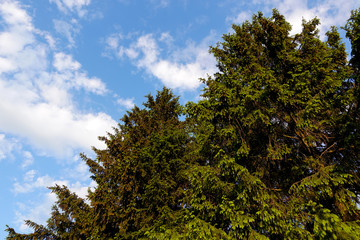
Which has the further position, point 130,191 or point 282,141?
point 130,191

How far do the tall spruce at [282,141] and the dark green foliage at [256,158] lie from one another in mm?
44

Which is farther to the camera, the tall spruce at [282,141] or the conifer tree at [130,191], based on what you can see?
the conifer tree at [130,191]

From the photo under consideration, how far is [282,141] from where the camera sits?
856cm

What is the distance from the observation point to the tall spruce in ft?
20.9

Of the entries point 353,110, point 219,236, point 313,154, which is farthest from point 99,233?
point 353,110

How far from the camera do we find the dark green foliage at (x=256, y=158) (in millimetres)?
6422

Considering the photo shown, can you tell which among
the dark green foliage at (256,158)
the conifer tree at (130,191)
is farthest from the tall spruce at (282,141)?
the conifer tree at (130,191)

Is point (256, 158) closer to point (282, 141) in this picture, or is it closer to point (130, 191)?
point (282, 141)

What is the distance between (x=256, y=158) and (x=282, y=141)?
1.42m

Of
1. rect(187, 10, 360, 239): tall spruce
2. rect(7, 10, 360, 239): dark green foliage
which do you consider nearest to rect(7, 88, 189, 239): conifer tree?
rect(7, 10, 360, 239): dark green foliage

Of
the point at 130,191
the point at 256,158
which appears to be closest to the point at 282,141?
the point at 256,158

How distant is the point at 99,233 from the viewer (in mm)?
9789

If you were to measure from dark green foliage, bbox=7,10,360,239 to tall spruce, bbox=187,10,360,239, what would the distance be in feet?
0.14

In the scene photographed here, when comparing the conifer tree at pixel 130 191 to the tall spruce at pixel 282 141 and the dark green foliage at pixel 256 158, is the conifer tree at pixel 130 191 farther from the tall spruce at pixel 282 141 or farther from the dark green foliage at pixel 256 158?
the tall spruce at pixel 282 141
